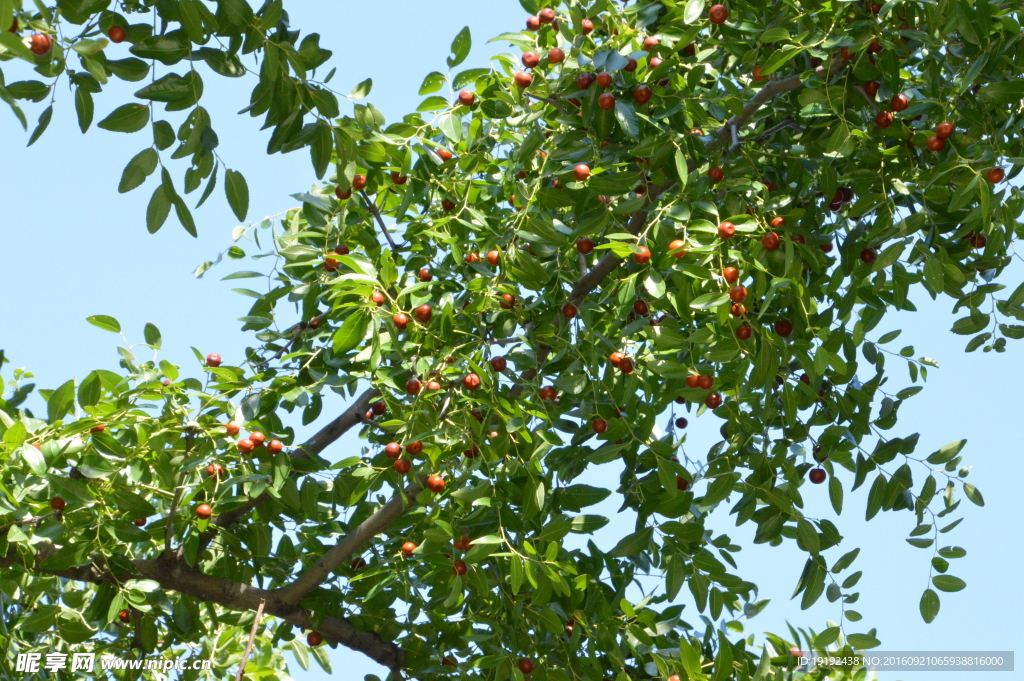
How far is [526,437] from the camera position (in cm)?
197

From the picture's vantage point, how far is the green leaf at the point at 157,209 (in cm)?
163

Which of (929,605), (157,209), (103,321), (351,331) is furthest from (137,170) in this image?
(929,605)

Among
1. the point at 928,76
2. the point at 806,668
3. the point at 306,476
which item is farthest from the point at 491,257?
the point at 806,668

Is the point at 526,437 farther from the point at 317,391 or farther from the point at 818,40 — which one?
the point at 818,40

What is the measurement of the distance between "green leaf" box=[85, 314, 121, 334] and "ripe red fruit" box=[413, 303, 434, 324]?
708 mm

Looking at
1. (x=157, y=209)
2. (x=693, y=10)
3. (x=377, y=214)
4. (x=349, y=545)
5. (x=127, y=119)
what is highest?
(x=693, y=10)

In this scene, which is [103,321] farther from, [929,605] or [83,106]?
[929,605]

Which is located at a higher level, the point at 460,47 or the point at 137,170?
the point at 460,47

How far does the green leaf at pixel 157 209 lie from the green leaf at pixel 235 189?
10 centimetres

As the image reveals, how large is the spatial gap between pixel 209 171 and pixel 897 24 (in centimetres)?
156

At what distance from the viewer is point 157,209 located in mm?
1632

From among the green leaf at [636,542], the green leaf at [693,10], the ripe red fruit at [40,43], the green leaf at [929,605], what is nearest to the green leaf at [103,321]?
the ripe red fruit at [40,43]

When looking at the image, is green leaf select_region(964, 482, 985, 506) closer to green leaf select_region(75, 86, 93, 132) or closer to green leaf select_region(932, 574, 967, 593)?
green leaf select_region(932, 574, 967, 593)

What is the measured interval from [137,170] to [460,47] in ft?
3.38
